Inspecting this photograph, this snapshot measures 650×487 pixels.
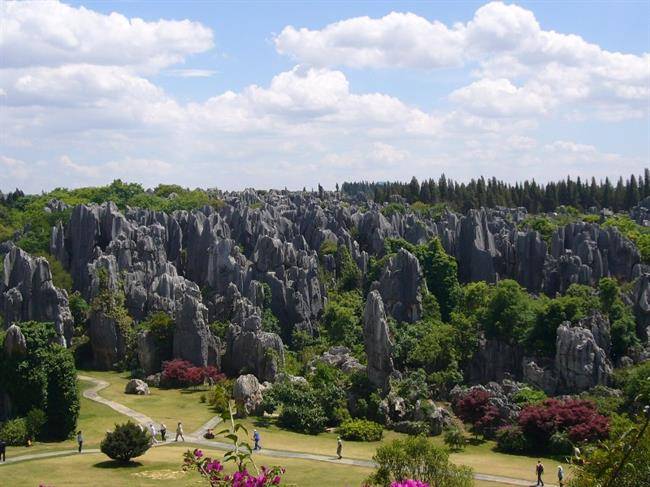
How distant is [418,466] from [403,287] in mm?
36340

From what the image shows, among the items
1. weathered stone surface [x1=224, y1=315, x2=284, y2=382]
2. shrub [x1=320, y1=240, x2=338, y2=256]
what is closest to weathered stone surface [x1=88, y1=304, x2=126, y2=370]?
weathered stone surface [x1=224, y1=315, x2=284, y2=382]

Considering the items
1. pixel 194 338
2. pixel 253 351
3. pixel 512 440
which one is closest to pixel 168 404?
pixel 194 338

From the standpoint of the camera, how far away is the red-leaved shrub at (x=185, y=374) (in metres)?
48.2

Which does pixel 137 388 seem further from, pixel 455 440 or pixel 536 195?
pixel 536 195

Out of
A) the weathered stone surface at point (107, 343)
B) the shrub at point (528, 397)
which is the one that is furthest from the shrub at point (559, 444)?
the weathered stone surface at point (107, 343)

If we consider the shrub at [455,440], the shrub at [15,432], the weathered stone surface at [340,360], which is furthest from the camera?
the weathered stone surface at [340,360]

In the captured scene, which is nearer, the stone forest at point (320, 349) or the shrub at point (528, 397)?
the stone forest at point (320, 349)

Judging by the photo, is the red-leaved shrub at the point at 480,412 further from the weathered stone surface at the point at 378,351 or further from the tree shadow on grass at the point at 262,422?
the tree shadow on grass at the point at 262,422

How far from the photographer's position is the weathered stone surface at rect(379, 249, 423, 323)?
59.5 m

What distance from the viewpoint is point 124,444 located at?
30500mm

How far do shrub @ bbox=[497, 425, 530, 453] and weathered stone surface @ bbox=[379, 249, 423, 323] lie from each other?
2212 centimetres

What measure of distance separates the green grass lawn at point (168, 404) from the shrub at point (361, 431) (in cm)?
706

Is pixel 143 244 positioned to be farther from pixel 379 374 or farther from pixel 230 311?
pixel 379 374

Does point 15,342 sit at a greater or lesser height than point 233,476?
lesser
